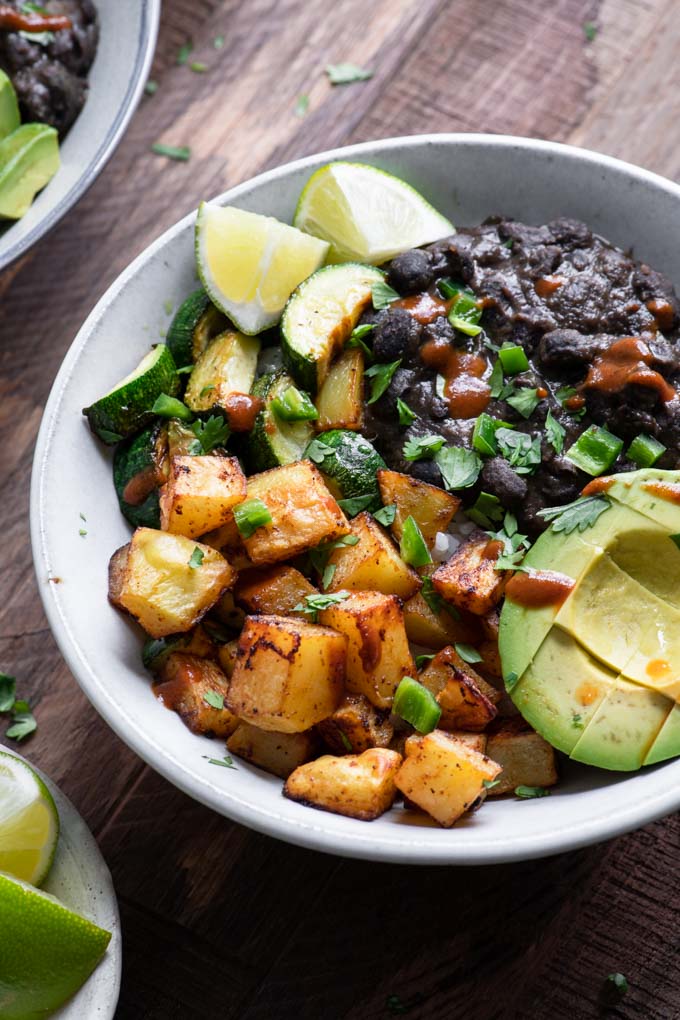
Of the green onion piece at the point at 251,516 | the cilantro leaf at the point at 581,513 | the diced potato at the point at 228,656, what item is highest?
the cilantro leaf at the point at 581,513

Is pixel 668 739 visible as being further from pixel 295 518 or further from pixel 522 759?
pixel 295 518

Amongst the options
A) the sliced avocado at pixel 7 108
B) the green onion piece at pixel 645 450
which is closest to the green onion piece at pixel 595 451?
the green onion piece at pixel 645 450

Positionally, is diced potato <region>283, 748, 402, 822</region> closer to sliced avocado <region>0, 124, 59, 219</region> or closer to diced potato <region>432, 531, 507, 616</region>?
diced potato <region>432, 531, 507, 616</region>

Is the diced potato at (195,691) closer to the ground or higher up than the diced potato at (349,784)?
closer to the ground

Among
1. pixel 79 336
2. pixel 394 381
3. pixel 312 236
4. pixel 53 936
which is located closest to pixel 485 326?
pixel 394 381

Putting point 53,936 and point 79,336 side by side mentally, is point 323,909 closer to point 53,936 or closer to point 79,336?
point 53,936

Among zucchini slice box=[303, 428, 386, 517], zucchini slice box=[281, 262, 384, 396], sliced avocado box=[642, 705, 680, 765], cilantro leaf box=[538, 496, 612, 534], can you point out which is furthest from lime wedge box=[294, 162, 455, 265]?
sliced avocado box=[642, 705, 680, 765]

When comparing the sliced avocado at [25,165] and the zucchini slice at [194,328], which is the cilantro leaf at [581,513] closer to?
the zucchini slice at [194,328]
